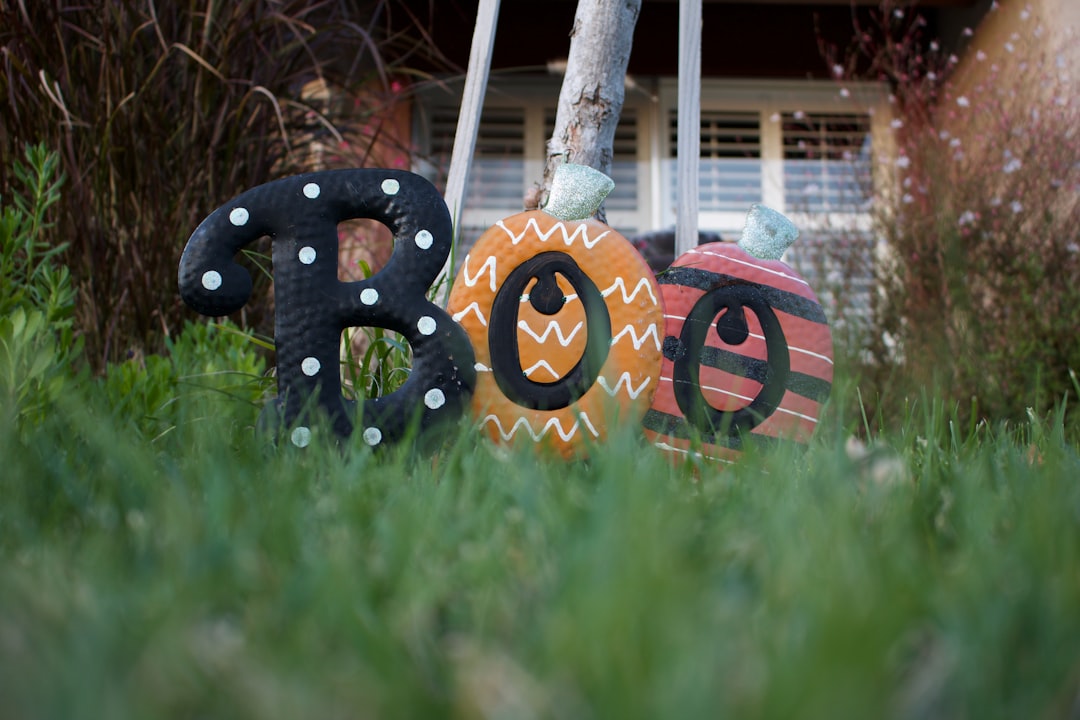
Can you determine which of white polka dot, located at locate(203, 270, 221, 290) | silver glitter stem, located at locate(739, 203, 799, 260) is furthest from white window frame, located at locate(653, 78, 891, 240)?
white polka dot, located at locate(203, 270, 221, 290)

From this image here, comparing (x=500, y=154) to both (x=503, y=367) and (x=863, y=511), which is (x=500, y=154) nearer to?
(x=503, y=367)

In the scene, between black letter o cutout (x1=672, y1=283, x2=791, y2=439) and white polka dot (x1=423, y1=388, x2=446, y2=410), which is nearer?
white polka dot (x1=423, y1=388, x2=446, y2=410)

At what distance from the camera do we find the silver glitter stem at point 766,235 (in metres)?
1.61

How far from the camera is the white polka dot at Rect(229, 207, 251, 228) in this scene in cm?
135

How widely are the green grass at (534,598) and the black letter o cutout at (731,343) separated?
56 centimetres

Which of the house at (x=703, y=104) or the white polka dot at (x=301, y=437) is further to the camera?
the house at (x=703, y=104)

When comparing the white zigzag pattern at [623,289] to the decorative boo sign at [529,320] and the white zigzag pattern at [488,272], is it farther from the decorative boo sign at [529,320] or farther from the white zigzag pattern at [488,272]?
the white zigzag pattern at [488,272]

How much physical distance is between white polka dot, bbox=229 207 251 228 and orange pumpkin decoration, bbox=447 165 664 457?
355mm

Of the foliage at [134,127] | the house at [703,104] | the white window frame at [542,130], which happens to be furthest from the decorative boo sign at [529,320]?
the white window frame at [542,130]

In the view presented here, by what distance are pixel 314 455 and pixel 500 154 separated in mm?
5913

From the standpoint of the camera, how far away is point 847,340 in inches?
144

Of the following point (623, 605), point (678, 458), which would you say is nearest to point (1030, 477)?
point (678, 458)

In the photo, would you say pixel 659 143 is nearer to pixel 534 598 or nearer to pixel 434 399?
pixel 434 399

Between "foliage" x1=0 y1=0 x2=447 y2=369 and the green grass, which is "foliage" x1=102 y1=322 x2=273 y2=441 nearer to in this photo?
"foliage" x1=0 y1=0 x2=447 y2=369
